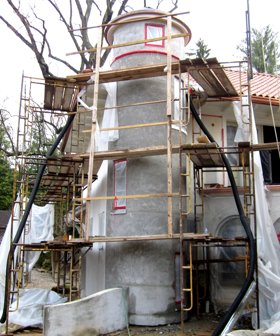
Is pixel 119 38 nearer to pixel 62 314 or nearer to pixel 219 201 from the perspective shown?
pixel 219 201

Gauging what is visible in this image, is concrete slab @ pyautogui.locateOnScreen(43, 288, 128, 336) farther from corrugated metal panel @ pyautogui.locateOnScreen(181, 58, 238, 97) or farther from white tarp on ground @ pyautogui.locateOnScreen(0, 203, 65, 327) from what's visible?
corrugated metal panel @ pyautogui.locateOnScreen(181, 58, 238, 97)

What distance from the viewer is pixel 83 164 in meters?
13.2

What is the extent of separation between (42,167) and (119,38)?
4552 mm

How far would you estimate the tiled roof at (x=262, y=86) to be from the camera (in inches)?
560

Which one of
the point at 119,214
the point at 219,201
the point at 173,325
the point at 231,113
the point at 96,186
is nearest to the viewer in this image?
the point at 173,325

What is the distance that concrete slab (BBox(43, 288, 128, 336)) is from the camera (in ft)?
32.7

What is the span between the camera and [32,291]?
1536 cm

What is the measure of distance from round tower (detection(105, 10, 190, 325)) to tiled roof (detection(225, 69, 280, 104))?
257cm

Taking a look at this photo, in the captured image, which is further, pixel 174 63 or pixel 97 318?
pixel 174 63

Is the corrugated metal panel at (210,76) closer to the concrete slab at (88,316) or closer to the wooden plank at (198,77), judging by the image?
the wooden plank at (198,77)

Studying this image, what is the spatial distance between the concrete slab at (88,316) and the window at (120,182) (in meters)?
2.45

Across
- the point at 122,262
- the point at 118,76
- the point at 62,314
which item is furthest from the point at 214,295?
the point at 118,76

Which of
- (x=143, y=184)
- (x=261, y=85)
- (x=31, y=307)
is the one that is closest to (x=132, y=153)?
(x=143, y=184)

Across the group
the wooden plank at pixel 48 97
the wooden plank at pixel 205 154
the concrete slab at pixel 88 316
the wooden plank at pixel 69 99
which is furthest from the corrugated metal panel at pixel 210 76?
the concrete slab at pixel 88 316
